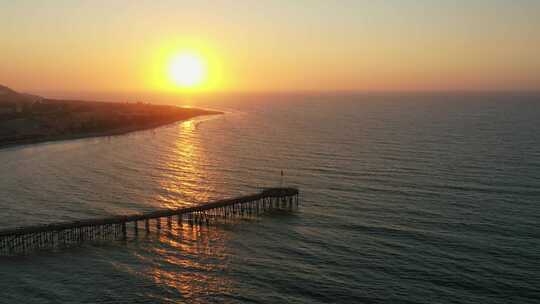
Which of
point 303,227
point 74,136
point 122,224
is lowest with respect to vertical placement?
point 303,227

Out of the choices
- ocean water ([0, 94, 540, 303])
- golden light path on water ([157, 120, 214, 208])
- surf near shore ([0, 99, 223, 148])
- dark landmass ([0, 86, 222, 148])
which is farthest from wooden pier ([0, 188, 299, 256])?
dark landmass ([0, 86, 222, 148])

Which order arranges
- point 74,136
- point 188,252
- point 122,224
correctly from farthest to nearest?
point 74,136 → point 122,224 → point 188,252

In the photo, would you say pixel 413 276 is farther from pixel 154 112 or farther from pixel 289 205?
pixel 154 112

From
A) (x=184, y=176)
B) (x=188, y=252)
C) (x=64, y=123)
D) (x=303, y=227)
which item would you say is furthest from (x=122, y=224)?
(x=64, y=123)

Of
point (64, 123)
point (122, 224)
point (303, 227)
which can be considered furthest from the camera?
point (64, 123)

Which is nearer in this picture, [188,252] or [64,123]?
[188,252]

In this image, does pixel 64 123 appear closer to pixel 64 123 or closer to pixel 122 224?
pixel 64 123
